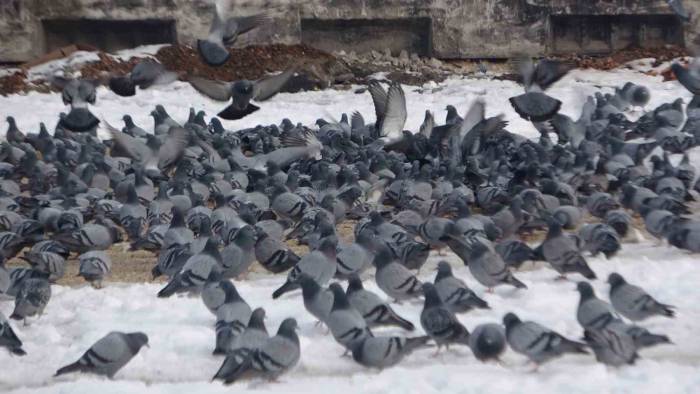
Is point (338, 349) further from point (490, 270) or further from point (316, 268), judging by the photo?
point (490, 270)

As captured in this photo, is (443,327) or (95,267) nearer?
(443,327)

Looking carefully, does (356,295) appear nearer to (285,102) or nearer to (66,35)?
(285,102)

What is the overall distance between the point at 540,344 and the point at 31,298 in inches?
113

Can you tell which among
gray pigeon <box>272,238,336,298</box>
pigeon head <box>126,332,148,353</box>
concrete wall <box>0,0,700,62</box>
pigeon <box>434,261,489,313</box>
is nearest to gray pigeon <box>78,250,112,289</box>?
gray pigeon <box>272,238,336,298</box>

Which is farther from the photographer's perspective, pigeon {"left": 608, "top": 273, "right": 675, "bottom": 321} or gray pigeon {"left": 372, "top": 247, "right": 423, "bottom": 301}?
gray pigeon {"left": 372, "top": 247, "right": 423, "bottom": 301}

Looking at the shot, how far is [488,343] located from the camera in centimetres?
542

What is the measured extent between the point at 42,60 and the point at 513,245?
11.9m

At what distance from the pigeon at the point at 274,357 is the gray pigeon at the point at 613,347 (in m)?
1.43

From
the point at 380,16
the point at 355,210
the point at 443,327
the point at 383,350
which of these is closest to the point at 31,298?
the point at 383,350

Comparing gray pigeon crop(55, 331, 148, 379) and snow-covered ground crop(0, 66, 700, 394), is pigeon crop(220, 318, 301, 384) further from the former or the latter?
gray pigeon crop(55, 331, 148, 379)

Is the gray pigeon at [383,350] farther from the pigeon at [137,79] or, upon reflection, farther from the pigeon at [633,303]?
the pigeon at [137,79]

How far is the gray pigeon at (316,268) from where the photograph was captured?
6.64m

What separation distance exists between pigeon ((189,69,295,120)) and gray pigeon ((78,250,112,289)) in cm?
404

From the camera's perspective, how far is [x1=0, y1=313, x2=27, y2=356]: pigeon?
5.70 meters
